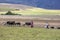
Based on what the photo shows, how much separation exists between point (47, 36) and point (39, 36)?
0.60m

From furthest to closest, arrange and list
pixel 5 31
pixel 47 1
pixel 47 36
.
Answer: pixel 47 1, pixel 5 31, pixel 47 36

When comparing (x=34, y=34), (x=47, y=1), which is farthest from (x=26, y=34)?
(x=47, y=1)

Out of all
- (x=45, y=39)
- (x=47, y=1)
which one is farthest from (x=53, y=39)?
(x=47, y=1)

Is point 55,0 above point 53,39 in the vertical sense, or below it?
below

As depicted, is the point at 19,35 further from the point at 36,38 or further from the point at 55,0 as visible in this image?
the point at 55,0

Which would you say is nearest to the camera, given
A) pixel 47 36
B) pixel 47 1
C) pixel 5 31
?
pixel 47 36

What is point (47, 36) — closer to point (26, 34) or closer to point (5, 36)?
point (26, 34)

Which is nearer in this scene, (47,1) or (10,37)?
(10,37)

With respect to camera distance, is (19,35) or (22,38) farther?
(19,35)

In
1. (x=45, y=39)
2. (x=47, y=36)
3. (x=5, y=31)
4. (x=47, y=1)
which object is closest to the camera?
(x=45, y=39)

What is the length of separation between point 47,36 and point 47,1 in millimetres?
83158

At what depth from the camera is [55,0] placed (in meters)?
99.5

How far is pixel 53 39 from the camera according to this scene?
1534 cm

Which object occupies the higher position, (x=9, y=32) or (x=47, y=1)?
(x=9, y=32)
